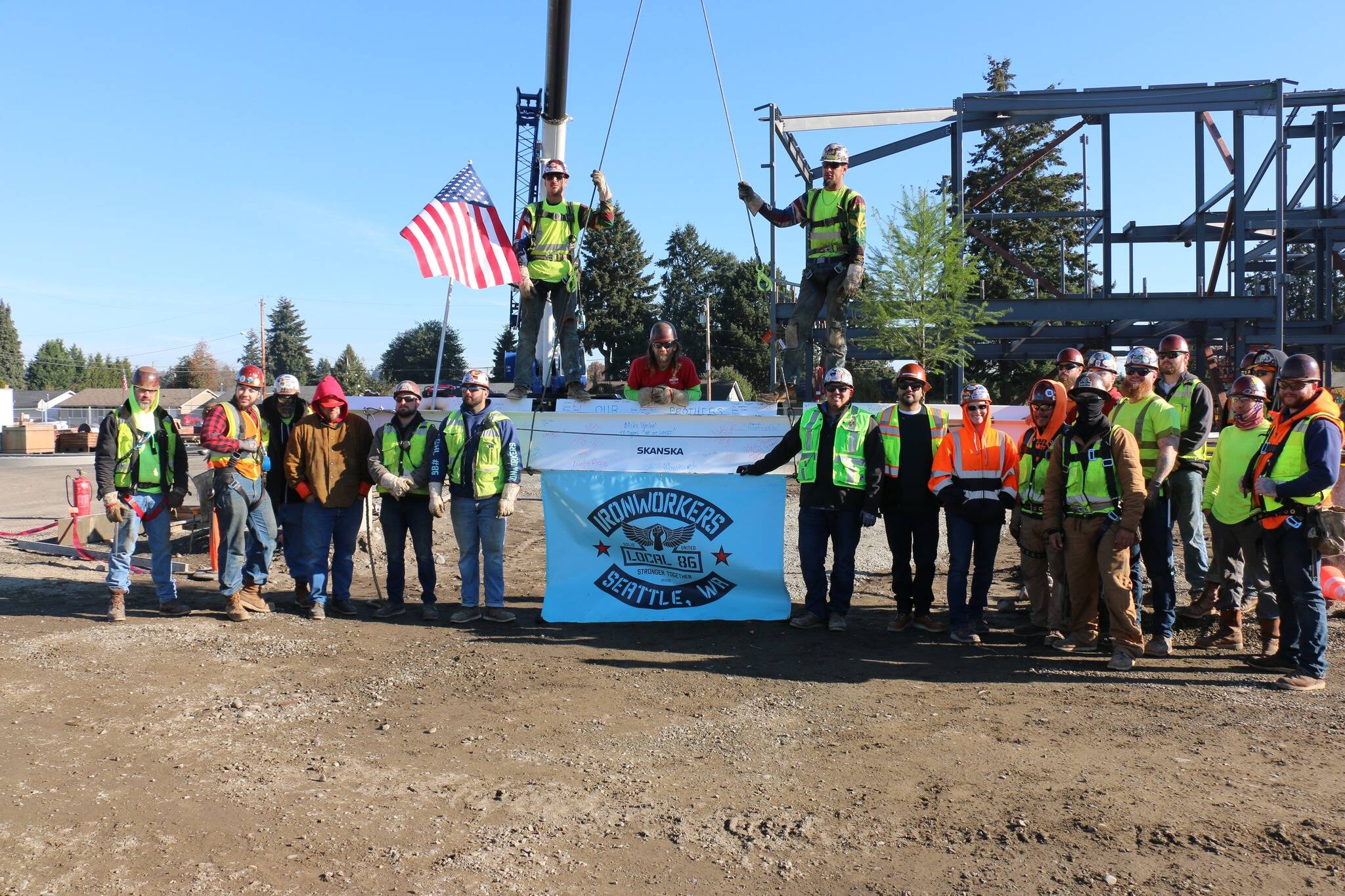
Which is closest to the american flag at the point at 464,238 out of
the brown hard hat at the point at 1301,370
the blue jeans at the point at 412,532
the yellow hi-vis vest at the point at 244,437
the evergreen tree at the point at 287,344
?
the yellow hi-vis vest at the point at 244,437

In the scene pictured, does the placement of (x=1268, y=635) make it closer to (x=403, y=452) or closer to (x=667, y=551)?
(x=667, y=551)

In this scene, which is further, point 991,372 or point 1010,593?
point 991,372

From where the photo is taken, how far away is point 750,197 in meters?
9.66

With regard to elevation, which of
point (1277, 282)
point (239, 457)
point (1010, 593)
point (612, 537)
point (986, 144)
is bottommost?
point (1010, 593)

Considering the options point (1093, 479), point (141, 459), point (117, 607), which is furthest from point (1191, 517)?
point (117, 607)

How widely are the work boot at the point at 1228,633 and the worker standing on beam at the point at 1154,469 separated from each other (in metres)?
0.59

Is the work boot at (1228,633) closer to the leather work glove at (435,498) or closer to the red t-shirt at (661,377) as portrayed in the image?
the red t-shirt at (661,377)

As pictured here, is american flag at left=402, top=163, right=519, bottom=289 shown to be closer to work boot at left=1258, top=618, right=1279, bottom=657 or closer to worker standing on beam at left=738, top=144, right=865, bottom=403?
worker standing on beam at left=738, top=144, right=865, bottom=403

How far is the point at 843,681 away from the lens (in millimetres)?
6516

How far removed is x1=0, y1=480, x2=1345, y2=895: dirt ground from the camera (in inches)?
151

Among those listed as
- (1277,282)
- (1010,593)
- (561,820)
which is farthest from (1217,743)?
(1277,282)

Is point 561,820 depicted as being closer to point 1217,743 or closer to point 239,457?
point 1217,743

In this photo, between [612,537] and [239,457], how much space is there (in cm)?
340

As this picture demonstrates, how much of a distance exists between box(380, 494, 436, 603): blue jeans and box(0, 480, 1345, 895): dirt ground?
0.71 meters
